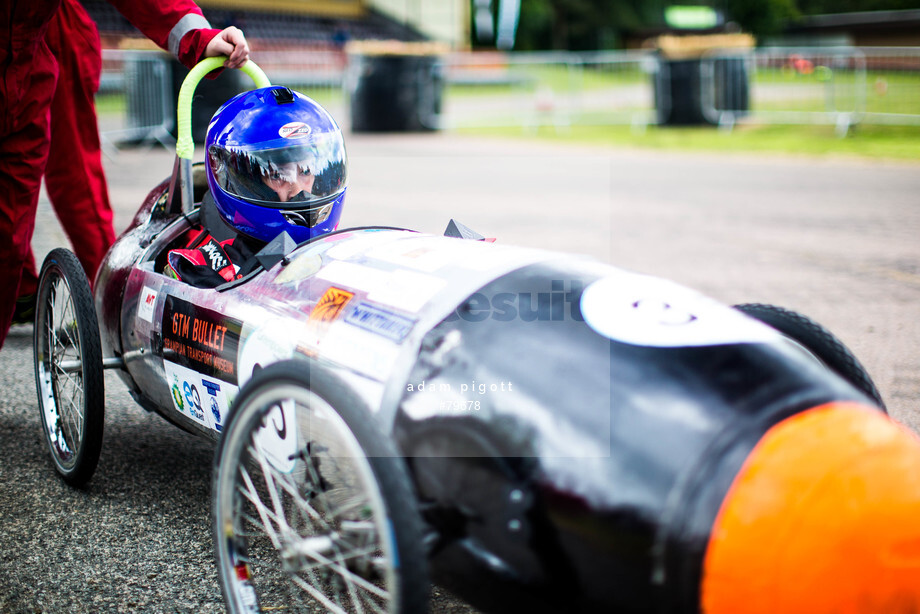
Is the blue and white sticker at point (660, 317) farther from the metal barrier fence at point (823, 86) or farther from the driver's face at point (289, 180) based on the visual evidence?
the metal barrier fence at point (823, 86)

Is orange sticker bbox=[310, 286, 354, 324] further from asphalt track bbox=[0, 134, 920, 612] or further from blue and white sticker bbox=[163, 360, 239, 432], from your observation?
asphalt track bbox=[0, 134, 920, 612]

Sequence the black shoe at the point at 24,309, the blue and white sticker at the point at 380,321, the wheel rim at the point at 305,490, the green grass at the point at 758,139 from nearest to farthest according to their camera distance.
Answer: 1. the wheel rim at the point at 305,490
2. the blue and white sticker at the point at 380,321
3. the black shoe at the point at 24,309
4. the green grass at the point at 758,139

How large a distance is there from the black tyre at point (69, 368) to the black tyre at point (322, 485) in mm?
920

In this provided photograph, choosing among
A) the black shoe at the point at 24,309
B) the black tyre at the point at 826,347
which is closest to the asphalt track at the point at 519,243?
the black shoe at the point at 24,309

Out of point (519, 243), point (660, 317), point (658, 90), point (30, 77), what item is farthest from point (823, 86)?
point (660, 317)

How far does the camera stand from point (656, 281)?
1910 mm

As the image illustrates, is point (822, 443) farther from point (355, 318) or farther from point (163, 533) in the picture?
point (163, 533)

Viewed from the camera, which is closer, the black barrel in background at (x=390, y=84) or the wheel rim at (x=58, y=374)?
the wheel rim at (x=58, y=374)

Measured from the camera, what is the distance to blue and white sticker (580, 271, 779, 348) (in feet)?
5.37

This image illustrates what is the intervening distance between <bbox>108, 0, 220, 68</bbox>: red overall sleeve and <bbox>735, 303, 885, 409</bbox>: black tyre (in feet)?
7.30

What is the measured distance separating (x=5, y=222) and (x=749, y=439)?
280 cm

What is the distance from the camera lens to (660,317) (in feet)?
5.58

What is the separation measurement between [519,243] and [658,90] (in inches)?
446

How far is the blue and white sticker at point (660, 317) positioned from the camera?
164 centimetres
